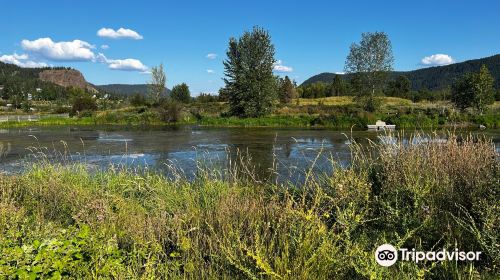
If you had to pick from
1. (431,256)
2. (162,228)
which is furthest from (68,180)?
(431,256)

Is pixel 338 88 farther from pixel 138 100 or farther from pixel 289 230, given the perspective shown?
pixel 289 230

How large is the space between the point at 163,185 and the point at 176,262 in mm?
4061

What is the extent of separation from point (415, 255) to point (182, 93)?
75124 millimetres

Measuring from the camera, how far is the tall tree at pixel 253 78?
48.2 meters

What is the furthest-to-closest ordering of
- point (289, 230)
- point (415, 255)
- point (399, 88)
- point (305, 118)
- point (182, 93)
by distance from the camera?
point (399, 88)
point (182, 93)
point (305, 118)
point (289, 230)
point (415, 255)

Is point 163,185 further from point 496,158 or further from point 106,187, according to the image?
point 496,158

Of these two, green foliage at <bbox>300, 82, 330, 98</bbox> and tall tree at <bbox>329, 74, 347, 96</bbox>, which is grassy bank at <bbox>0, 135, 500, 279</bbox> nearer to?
tall tree at <bbox>329, 74, 347, 96</bbox>

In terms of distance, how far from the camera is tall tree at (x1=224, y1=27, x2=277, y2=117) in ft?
158

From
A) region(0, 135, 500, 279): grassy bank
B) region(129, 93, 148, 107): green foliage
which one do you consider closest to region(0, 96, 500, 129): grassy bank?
region(129, 93, 148, 107): green foliage

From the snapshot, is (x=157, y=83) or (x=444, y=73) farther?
(x=444, y=73)

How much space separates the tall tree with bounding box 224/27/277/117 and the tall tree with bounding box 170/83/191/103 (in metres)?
28.1

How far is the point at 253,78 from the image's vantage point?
48719 mm

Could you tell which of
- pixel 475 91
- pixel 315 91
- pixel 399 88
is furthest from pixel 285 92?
pixel 399 88

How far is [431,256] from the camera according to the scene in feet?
13.0
